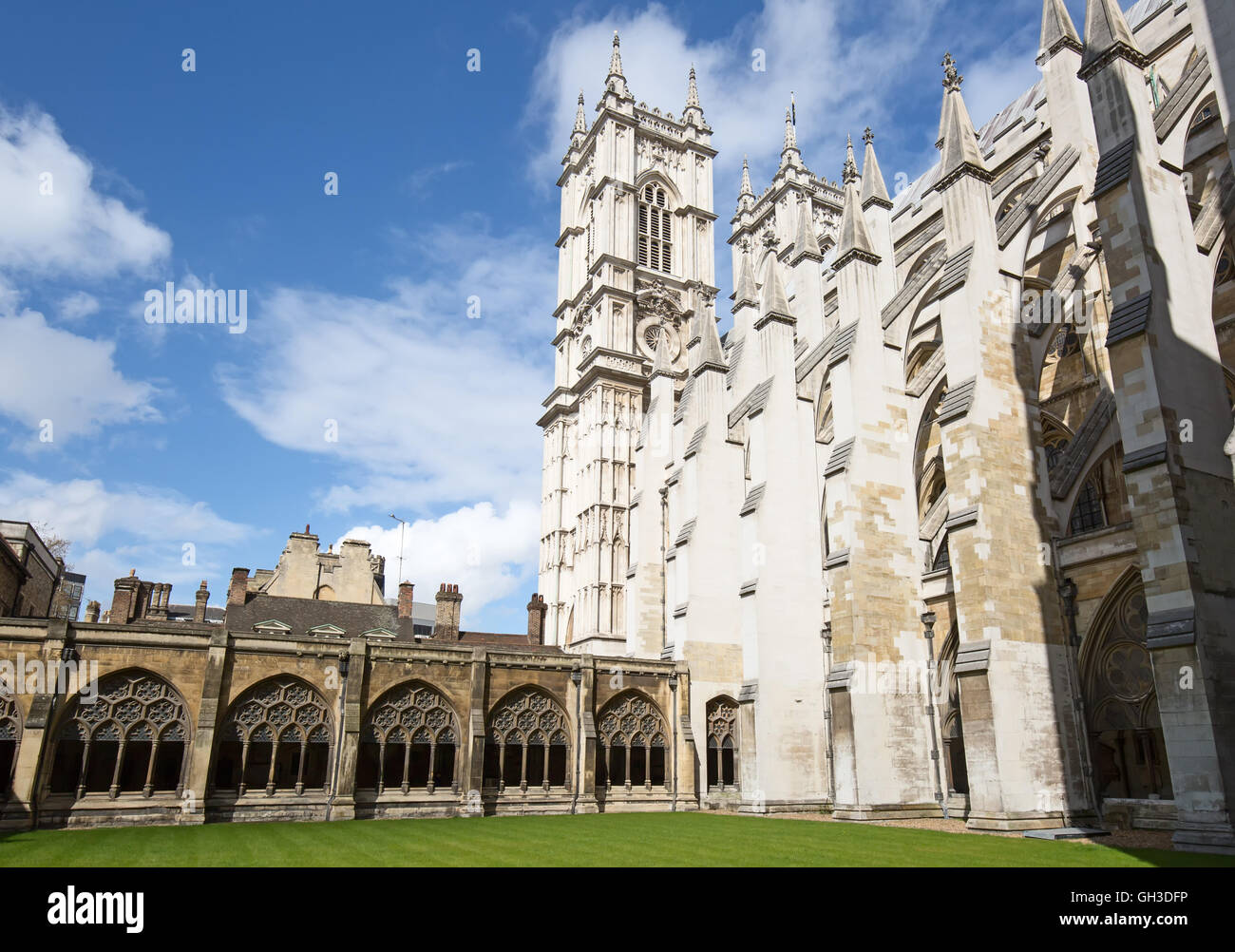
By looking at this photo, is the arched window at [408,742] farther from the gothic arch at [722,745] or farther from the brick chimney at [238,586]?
the brick chimney at [238,586]

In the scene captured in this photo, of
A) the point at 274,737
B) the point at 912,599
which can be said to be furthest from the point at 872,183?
the point at 274,737

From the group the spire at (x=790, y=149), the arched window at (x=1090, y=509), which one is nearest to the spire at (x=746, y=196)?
the spire at (x=790, y=149)

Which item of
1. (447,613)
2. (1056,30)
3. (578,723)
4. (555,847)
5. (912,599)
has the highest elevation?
(1056,30)

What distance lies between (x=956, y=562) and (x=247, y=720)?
56.4 feet

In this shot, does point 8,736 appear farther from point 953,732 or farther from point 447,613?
point 953,732

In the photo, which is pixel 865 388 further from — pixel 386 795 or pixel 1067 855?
pixel 386 795

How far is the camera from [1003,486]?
17.7 meters

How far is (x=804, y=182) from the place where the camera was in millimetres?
55188

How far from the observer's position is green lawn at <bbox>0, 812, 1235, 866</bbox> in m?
11.7

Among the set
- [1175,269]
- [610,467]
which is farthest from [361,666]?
[610,467]

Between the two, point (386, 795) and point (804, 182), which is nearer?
point (386, 795)

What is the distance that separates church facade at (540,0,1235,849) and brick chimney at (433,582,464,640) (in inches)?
331

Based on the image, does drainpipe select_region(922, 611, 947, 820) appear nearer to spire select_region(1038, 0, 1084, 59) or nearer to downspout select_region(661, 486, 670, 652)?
downspout select_region(661, 486, 670, 652)

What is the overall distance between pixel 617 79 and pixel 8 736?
4941 centimetres
